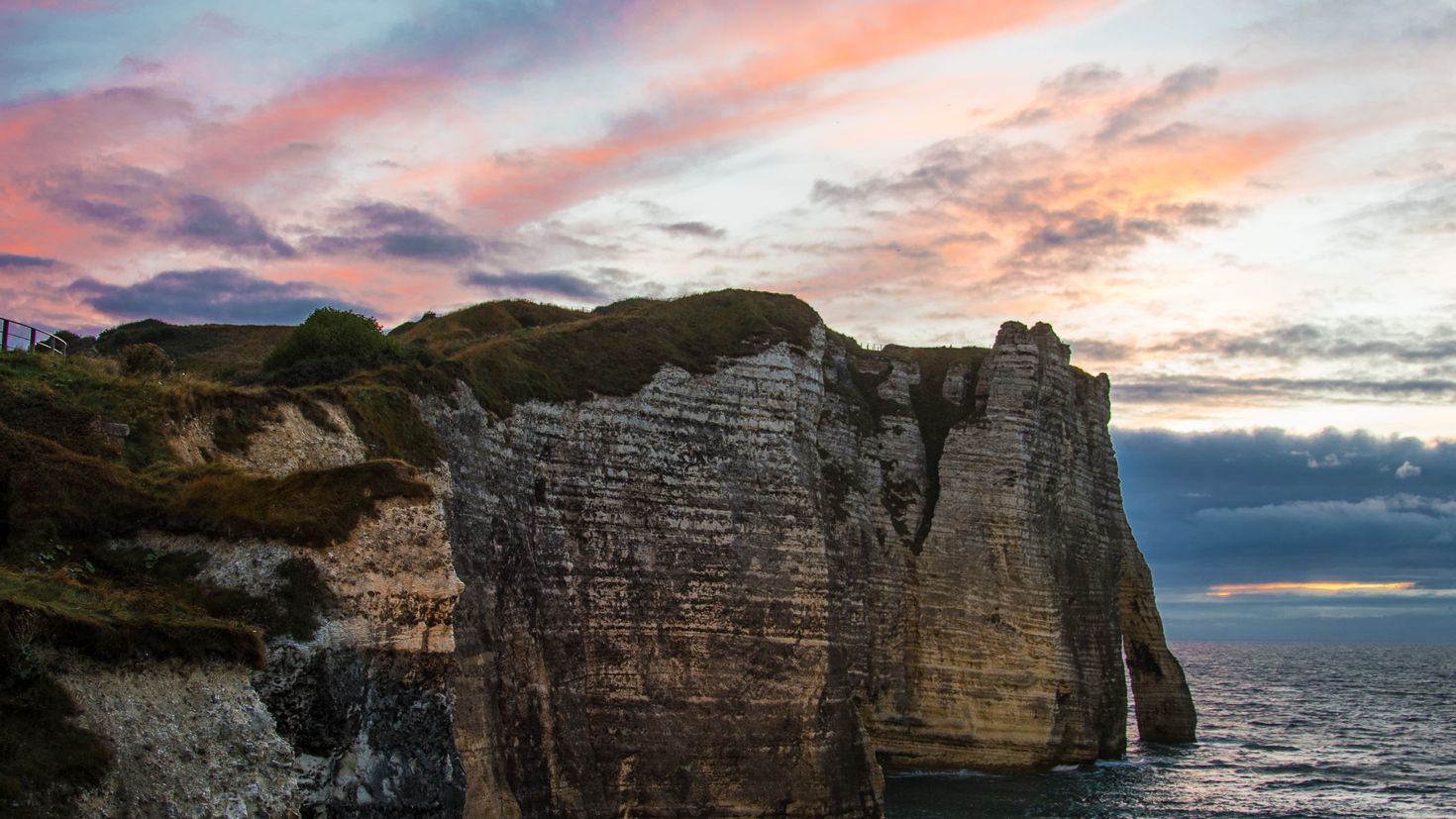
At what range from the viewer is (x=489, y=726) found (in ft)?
104

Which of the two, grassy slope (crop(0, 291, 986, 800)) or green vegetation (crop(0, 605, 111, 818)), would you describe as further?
grassy slope (crop(0, 291, 986, 800))

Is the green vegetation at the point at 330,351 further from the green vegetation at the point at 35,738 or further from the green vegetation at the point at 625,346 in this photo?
the green vegetation at the point at 35,738

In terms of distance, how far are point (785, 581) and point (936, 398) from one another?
68.0 ft

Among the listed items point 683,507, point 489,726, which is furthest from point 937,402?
point 489,726

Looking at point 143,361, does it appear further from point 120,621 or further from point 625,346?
point 120,621

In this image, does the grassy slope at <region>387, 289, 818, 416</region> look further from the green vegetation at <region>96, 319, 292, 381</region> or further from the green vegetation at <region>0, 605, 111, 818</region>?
the green vegetation at <region>0, 605, 111, 818</region>

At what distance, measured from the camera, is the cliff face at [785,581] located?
35.1 metres

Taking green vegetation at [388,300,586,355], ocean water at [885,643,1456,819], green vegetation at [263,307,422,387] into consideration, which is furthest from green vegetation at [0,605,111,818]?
green vegetation at [388,300,586,355]

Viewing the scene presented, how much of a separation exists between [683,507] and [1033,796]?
62.0 ft

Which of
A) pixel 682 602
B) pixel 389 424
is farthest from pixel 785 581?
pixel 389 424

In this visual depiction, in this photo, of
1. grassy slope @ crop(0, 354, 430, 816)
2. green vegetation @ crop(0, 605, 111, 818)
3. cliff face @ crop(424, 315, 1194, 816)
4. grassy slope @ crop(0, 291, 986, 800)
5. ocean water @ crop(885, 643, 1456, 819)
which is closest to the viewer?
green vegetation @ crop(0, 605, 111, 818)

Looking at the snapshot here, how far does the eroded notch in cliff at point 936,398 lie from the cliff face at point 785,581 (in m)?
0.13

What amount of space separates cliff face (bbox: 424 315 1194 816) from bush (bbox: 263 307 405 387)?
4.64 meters

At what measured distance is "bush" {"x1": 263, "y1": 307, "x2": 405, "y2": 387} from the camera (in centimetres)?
3781
